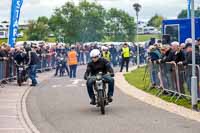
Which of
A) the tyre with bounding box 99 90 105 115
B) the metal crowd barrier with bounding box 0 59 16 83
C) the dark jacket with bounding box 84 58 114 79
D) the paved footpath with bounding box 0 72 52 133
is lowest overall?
the paved footpath with bounding box 0 72 52 133

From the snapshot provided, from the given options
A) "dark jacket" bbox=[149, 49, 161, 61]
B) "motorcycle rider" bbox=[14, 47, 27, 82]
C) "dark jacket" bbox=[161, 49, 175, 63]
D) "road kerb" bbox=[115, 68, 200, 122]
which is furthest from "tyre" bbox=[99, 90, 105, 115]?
"motorcycle rider" bbox=[14, 47, 27, 82]

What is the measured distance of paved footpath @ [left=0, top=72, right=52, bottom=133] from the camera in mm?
13498

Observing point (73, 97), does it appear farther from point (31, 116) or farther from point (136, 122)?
point (136, 122)

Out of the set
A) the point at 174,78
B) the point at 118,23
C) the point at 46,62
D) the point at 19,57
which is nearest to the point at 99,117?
the point at 174,78

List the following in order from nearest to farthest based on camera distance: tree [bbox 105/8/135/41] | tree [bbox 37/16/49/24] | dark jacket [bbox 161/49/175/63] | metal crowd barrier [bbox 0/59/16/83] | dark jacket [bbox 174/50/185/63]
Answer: dark jacket [bbox 174/50/185/63], dark jacket [bbox 161/49/175/63], metal crowd barrier [bbox 0/59/16/83], tree [bbox 105/8/135/41], tree [bbox 37/16/49/24]

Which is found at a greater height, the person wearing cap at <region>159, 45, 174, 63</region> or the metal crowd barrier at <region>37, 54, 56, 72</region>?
the person wearing cap at <region>159, 45, 174, 63</region>

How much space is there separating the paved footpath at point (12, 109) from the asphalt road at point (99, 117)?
1.17ft

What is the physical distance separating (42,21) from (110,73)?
71.0 metres

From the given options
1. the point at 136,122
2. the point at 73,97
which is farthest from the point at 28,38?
the point at 136,122

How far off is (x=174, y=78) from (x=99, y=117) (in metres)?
4.43

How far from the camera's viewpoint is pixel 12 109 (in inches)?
683

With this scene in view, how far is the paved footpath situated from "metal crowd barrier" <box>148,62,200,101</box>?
16.0 ft

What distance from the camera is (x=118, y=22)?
80562mm

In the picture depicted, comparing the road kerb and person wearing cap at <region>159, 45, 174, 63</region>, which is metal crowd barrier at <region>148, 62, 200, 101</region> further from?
the road kerb
